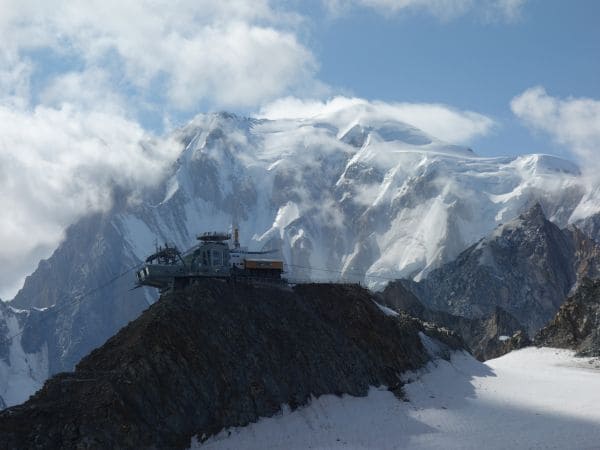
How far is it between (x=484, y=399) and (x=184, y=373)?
32.7 m

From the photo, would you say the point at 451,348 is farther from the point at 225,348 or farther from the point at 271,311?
the point at 225,348

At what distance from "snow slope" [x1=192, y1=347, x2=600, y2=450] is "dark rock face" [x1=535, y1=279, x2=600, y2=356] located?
33712 millimetres

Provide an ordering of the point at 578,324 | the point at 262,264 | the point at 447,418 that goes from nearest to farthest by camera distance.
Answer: the point at 447,418 → the point at 262,264 → the point at 578,324

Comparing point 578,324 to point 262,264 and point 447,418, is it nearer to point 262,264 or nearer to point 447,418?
point 447,418

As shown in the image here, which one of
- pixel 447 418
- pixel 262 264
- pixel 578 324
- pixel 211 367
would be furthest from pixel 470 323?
pixel 211 367

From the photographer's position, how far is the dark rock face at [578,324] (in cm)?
12096

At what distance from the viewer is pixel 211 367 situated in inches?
2330

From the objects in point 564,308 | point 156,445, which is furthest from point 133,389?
point 564,308

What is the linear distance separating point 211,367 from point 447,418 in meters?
21.8

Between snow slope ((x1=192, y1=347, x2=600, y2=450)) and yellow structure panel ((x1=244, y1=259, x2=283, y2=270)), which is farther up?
yellow structure panel ((x1=244, y1=259, x2=283, y2=270))

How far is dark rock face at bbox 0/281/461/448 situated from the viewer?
161ft

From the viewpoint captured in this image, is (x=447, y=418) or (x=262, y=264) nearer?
(x=447, y=418)

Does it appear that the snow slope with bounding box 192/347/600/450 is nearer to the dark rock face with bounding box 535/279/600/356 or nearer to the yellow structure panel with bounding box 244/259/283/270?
the yellow structure panel with bounding box 244/259/283/270

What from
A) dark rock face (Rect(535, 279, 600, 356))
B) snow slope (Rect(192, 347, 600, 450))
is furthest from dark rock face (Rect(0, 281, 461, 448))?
dark rock face (Rect(535, 279, 600, 356))
